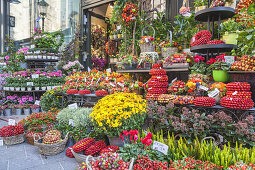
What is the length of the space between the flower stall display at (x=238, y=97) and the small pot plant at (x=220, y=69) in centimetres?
35

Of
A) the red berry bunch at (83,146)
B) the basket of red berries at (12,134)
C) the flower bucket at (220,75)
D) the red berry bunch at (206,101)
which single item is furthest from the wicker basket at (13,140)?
the flower bucket at (220,75)

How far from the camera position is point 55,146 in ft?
8.84

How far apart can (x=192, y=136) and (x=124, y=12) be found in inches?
134

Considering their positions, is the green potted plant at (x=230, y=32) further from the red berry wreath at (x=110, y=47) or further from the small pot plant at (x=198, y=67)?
the red berry wreath at (x=110, y=47)

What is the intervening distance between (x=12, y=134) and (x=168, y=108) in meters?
2.64

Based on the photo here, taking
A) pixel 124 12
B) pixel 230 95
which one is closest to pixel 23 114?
Answer: pixel 124 12

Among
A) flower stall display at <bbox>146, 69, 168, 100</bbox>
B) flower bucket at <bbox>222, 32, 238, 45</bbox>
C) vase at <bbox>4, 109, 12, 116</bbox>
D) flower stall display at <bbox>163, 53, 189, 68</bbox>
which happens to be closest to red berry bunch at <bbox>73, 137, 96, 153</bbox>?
flower stall display at <bbox>146, 69, 168, 100</bbox>

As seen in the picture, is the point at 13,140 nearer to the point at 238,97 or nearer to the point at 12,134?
the point at 12,134

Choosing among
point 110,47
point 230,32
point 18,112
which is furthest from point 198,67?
point 18,112

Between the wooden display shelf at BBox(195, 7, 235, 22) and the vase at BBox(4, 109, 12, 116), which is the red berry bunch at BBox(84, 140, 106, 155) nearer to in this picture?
the wooden display shelf at BBox(195, 7, 235, 22)

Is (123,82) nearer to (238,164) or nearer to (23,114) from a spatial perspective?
(238,164)

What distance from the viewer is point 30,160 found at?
102 inches

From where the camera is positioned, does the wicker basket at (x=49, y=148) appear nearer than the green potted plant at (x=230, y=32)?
Yes

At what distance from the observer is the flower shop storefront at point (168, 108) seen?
1.92m
